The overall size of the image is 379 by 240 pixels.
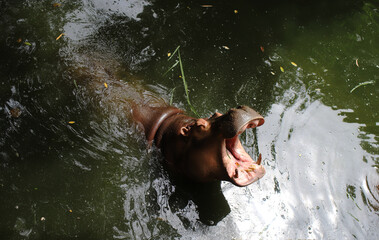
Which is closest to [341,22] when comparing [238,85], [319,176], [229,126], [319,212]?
[238,85]

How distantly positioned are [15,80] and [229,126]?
9.22ft

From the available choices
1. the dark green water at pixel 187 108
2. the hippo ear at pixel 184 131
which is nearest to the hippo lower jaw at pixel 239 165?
the hippo ear at pixel 184 131

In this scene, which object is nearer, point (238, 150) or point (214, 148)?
point (214, 148)

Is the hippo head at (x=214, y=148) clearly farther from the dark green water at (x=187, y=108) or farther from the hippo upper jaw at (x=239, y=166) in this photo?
the dark green water at (x=187, y=108)

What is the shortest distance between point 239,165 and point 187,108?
4.43 ft

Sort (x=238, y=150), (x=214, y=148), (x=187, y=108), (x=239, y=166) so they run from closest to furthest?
(x=214, y=148) < (x=239, y=166) < (x=238, y=150) < (x=187, y=108)

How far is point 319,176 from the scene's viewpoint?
4328mm

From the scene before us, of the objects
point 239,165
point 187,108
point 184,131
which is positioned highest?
point 184,131

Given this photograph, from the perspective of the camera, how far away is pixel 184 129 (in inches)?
139

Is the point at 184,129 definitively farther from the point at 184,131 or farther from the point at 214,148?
the point at 214,148

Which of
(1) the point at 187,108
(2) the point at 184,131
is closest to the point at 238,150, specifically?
(2) the point at 184,131

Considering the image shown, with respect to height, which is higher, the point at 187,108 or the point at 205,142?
the point at 205,142

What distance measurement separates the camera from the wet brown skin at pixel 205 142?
10.1ft

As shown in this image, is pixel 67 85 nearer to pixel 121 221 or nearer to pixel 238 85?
pixel 121 221
